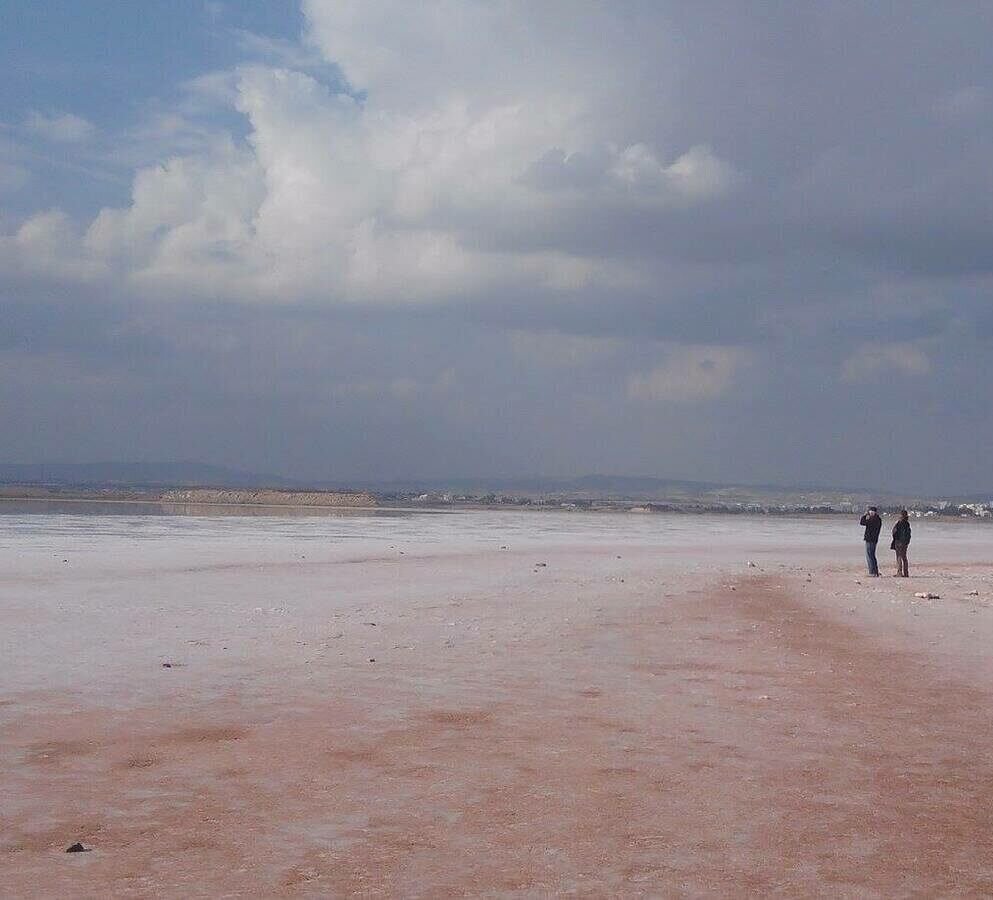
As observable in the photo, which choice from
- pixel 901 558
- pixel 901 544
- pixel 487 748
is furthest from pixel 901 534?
pixel 487 748

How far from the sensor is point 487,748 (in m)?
9.02

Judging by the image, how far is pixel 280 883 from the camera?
588cm

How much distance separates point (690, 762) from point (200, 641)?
8.09m

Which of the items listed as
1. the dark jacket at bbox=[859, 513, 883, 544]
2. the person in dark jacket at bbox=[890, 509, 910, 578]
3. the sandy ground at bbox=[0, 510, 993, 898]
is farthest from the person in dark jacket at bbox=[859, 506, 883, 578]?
the sandy ground at bbox=[0, 510, 993, 898]

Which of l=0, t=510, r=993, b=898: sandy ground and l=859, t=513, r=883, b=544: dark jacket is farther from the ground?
l=859, t=513, r=883, b=544: dark jacket

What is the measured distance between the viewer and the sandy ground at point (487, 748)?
245 inches

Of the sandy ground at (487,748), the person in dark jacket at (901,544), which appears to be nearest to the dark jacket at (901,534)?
the person in dark jacket at (901,544)

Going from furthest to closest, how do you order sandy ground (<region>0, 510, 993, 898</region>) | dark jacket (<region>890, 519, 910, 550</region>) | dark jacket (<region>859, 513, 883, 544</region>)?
1. dark jacket (<region>859, 513, 883, 544</region>)
2. dark jacket (<region>890, 519, 910, 550</region>)
3. sandy ground (<region>0, 510, 993, 898</region>)

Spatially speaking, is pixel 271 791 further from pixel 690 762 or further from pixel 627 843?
pixel 690 762

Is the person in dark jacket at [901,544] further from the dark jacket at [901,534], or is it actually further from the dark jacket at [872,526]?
the dark jacket at [872,526]

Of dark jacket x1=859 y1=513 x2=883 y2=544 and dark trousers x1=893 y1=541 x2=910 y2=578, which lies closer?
dark trousers x1=893 y1=541 x2=910 y2=578

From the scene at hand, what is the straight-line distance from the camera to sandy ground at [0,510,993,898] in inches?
245

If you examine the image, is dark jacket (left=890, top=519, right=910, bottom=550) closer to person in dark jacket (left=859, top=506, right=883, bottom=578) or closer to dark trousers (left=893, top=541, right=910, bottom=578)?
dark trousers (left=893, top=541, right=910, bottom=578)

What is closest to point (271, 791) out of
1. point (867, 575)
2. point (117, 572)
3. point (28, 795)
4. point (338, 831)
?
point (338, 831)
